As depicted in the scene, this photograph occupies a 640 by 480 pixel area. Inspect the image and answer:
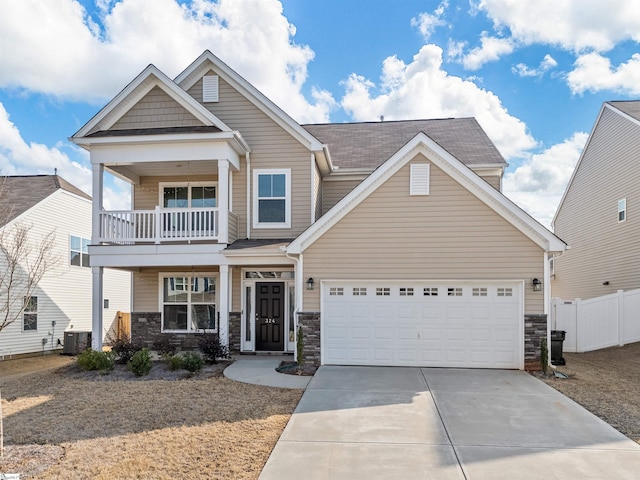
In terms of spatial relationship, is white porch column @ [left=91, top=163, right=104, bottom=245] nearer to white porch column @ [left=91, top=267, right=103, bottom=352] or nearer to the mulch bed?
white porch column @ [left=91, top=267, right=103, bottom=352]

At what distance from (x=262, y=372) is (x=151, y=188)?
24.3 ft

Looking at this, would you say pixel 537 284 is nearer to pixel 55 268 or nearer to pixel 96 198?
pixel 96 198

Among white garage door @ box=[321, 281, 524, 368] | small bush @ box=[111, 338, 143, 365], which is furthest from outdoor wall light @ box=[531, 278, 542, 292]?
small bush @ box=[111, 338, 143, 365]

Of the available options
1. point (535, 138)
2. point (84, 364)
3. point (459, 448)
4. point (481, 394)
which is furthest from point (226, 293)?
point (535, 138)

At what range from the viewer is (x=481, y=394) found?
828cm

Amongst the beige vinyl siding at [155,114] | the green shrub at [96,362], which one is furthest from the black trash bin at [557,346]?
the beige vinyl siding at [155,114]

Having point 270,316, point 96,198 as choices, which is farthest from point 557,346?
point 96,198

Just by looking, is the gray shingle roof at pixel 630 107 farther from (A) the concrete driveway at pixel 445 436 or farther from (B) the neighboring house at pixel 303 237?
(A) the concrete driveway at pixel 445 436

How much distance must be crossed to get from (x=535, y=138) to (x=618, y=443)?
18.6 meters

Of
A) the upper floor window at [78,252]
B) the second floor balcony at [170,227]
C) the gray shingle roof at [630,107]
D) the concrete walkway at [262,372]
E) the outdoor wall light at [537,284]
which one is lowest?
the concrete walkway at [262,372]

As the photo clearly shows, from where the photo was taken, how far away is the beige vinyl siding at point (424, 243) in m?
10.7

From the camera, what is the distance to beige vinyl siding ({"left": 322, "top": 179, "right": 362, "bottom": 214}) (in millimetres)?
15266

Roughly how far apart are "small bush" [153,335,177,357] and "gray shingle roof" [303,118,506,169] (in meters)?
7.86

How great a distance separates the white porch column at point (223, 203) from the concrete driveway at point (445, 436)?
16.9 ft
